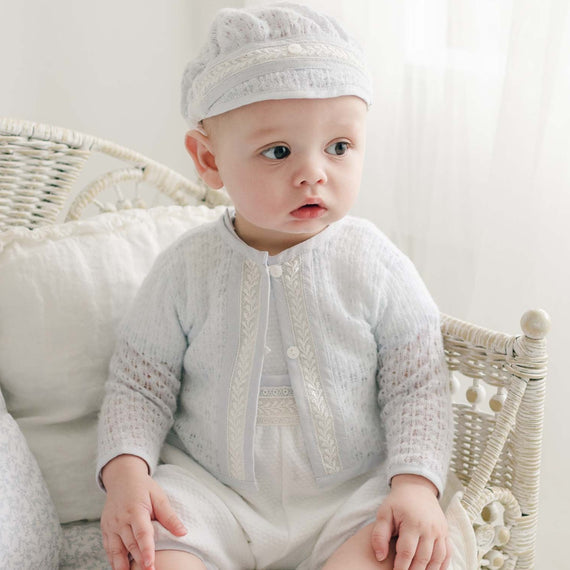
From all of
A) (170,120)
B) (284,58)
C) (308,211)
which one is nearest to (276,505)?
(308,211)

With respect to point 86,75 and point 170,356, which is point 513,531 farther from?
point 86,75

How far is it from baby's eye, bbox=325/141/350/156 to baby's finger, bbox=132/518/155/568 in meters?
0.49

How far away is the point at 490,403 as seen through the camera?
3.57 feet

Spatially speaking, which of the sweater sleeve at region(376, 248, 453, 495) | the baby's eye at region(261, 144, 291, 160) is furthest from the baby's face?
the sweater sleeve at region(376, 248, 453, 495)

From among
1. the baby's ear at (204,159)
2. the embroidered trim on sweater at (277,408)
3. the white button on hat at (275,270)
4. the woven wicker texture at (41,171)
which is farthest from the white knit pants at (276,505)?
the woven wicker texture at (41,171)

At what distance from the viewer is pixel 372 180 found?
1648 mm

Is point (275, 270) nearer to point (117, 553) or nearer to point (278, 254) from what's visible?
point (278, 254)

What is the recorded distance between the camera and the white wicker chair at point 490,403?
1013mm

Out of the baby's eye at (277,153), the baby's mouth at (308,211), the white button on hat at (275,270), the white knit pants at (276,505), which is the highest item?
the baby's eye at (277,153)

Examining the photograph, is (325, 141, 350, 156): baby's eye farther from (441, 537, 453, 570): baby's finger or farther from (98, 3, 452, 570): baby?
(441, 537, 453, 570): baby's finger

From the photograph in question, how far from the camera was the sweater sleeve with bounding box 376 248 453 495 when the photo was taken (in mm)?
1006

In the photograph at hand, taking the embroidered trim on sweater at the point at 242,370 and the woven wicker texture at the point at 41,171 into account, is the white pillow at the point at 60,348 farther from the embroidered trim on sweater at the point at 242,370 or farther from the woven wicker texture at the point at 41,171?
the embroidered trim on sweater at the point at 242,370

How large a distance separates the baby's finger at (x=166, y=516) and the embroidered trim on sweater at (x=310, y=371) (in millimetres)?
203

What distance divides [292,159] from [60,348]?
0.48m
